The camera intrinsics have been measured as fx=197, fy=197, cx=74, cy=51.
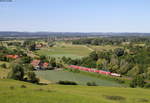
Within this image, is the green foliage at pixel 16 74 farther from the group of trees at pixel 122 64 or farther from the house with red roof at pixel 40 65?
the house with red roof at pixel 40 65

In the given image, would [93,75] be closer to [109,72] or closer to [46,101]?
[109,72]

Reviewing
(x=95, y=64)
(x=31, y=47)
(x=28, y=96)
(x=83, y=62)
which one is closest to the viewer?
(x=28, y=96)

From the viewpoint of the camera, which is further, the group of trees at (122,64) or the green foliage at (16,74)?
the group of trees at (122,64)

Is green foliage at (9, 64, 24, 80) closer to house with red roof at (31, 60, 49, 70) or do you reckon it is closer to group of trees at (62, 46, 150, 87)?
group of trees at (62, 46, 150, 87)

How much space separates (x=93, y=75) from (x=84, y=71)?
18.5ft

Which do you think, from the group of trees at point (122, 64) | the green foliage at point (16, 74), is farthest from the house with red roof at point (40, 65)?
the green foliage at point (16, 74)

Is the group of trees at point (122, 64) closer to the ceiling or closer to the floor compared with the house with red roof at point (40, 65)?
closer to the ceiling

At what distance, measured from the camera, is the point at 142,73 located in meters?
50.7

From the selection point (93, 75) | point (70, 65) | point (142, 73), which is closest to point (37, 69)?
point (70, 65)

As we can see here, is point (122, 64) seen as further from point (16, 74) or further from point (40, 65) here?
point (16, 74)

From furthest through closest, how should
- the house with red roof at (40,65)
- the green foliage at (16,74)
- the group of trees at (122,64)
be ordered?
the house with red roof at (40,65), the group of trees at (122,64), the green foliage at (16,74)

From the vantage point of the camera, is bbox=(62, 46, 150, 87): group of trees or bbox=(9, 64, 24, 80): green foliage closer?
bbox=(9, 64, 24, 80): green foliage

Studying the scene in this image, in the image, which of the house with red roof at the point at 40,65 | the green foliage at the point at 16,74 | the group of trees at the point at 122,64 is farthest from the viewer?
the house with red roof at the point at 40,65

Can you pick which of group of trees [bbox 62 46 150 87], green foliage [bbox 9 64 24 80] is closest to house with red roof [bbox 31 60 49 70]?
group of trees [bbox 62 46 150 87]
